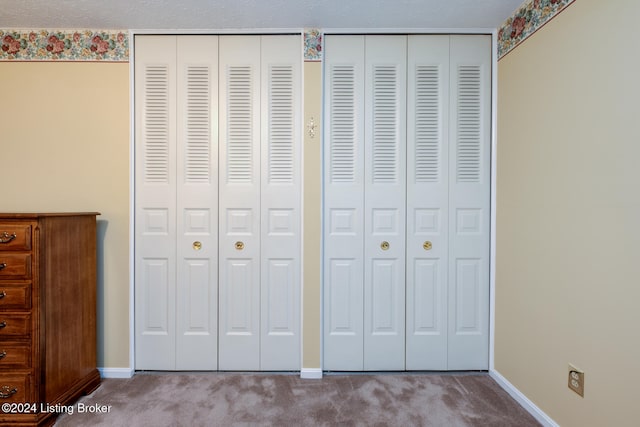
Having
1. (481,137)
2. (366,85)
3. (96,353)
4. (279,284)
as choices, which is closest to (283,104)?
(366,85)

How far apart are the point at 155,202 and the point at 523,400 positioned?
283 cm

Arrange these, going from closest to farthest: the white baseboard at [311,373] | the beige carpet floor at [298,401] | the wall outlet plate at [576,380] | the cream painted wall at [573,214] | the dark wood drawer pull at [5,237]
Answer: the cream painted wall at [573,214] < the wall outlet plate at [576,380] < the dark wood drawer pull at [5,237] < the beige carpet floor at [298,401] < the white baseboard at [311,373]

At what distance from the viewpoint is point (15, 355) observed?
5.32 ft

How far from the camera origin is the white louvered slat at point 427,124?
86.2 inches

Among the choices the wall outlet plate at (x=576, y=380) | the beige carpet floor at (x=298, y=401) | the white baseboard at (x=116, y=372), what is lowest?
the beige carpet floor at (x=298, y=401)

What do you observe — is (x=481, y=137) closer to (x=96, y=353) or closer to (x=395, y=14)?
(x=395, y=14)

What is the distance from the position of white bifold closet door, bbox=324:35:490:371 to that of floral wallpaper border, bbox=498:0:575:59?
125mm

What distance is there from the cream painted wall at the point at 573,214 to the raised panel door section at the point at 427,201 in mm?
394

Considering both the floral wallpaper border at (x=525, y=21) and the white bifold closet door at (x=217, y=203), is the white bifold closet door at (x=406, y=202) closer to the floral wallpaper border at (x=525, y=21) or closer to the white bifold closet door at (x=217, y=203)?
the floral wallpaper border at (x=525, y=21)

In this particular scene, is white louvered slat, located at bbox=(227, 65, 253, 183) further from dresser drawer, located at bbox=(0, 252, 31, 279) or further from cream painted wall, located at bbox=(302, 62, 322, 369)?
dresser drawer, located at bbox=(0, 252, 31, 279)

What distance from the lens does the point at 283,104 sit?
2199 millimetres

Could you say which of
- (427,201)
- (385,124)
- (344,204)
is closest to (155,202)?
(344,204)

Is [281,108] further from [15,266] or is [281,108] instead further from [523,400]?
[523,400]

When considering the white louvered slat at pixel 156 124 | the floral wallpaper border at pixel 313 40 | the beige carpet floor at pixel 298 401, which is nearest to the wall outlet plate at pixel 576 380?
the beige carpet floor at pixel 298 401
